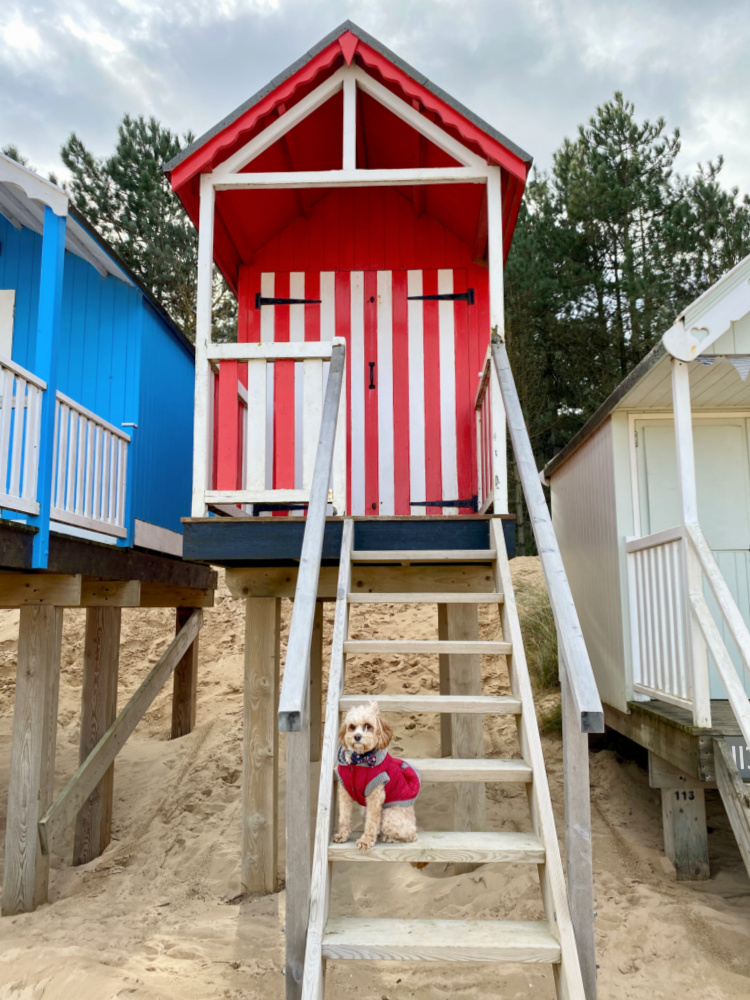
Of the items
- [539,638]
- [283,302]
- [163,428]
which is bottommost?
[539,638]

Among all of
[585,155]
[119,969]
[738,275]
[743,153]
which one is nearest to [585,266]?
[585,155]

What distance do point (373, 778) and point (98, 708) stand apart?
4.37m

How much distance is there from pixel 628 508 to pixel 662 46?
22.2 meters

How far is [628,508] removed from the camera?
6117 millimetres

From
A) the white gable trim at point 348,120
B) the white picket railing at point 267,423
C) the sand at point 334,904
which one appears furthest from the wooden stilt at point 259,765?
the white gable trim at point 348,120

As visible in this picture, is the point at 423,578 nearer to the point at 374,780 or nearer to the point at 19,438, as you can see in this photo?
the point at 374,780

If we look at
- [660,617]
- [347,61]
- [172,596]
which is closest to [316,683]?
[172,596]

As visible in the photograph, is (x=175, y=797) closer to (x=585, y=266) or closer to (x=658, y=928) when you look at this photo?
(x=658, y=928)

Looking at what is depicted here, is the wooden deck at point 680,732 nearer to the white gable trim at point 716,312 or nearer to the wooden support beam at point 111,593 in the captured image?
the white gable trim at point 716,312

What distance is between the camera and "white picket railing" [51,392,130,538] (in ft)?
16.8

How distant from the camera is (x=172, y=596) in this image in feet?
26.8

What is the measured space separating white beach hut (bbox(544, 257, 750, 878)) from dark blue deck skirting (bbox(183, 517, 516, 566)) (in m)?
1.15

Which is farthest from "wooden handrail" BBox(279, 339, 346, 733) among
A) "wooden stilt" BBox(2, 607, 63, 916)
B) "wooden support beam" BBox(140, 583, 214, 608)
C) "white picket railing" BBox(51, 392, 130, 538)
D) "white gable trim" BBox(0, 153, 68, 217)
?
"wooden support beam" BBox(140, 583, 214, 608)

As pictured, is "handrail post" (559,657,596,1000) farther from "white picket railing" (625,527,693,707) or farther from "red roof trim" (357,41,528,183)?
"red roof trim" (357,41,528,183)
